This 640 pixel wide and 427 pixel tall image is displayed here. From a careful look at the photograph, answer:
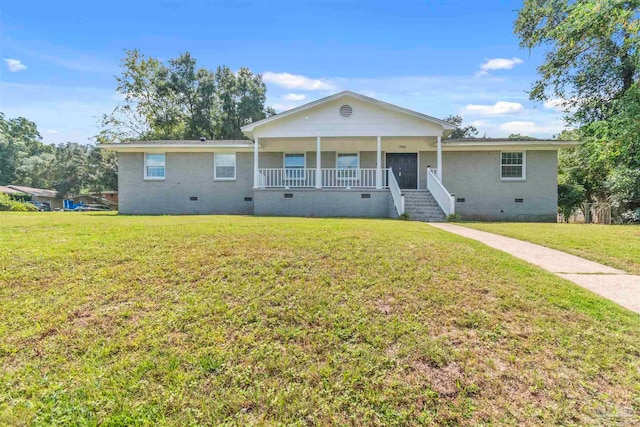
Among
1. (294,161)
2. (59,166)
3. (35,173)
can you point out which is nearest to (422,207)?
(294,161)

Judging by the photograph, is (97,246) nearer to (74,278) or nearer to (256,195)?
(74,278)

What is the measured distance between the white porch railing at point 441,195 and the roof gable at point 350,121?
2016mm

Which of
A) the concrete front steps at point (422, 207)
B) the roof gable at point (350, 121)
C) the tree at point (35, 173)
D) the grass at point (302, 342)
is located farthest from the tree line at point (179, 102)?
the grass at point (302, 342)

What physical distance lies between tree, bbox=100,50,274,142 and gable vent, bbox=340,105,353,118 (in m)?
21.9

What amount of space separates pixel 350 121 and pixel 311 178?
128 inches

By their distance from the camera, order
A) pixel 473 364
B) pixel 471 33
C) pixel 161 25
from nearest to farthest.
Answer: pixel 473 364 < pixel 471 33 < pixel 161 25

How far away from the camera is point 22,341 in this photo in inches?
130

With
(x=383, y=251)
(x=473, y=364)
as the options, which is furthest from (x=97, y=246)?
(x=473, y=364)

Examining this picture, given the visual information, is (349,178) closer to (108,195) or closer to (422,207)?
(422,207)

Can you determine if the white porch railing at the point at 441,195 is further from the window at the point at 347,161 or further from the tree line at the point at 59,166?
the tree line at the point at 59,166

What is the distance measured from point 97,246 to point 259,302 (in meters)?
3.47

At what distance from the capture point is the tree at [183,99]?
31.2 meters

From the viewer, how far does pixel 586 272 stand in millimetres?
5434

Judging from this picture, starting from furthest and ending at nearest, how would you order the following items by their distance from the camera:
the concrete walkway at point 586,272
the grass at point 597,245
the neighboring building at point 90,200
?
the neighboring building at point 90,200 < the grass at point 597,245 < the concrete walkway at point 586,272
